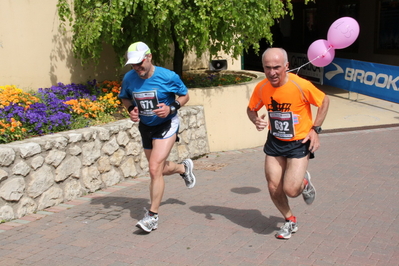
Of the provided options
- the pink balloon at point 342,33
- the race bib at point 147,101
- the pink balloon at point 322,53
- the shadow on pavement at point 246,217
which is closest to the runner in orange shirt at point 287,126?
the shadow on pavement at point 246,217

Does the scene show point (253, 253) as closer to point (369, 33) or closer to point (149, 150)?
point (149, 150)

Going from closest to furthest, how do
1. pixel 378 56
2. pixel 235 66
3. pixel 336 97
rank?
pixel 235 66
pixel 336 97
pixel 378 56

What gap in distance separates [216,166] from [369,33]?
43.4ft

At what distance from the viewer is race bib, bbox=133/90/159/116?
503 centimetres

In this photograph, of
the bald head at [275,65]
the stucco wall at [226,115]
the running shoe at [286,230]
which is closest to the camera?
the bald head at [275,65]

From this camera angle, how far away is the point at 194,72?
36.7ft

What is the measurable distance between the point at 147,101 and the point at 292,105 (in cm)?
149

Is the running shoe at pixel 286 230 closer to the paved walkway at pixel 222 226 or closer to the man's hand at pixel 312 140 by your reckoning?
the paved walkway at pixel 222 226

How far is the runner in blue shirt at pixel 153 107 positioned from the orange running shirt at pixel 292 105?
1.04 meters

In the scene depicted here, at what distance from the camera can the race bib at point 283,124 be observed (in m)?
4.58

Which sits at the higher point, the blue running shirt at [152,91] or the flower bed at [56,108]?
the blue running shirt at [152,91]

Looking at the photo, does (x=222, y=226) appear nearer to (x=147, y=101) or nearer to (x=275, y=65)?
(x=147, y=101)

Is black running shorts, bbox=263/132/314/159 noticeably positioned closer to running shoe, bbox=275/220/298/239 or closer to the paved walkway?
running shoe, bbox=275/220/298/239

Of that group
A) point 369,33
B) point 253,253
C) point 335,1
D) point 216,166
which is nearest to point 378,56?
point 369,33
